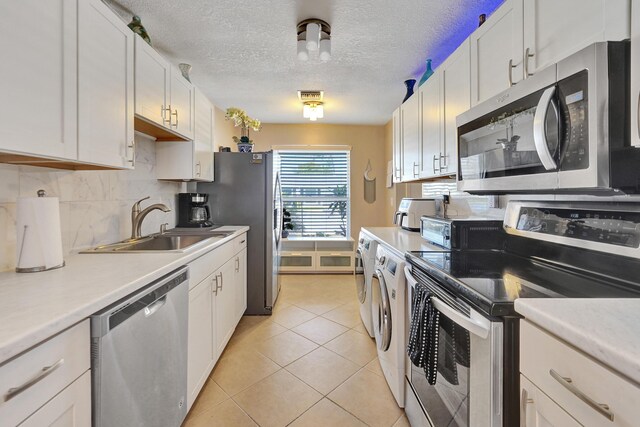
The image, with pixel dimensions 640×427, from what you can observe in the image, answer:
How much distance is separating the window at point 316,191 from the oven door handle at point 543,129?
3.81 m

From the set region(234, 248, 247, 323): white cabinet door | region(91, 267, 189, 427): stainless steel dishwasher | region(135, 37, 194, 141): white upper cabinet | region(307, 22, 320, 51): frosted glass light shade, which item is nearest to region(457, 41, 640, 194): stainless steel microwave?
region(307, 22, 320, 51): frosted glass light shade

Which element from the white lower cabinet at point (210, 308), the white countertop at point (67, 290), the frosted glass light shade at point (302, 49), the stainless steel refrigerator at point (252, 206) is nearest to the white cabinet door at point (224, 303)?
the white lower cabinet at point (210, 308)

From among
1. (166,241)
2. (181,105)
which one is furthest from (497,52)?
(166,241)

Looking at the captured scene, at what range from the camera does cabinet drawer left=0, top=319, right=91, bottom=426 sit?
62 centimetres

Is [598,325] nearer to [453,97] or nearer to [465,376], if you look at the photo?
[465,376]

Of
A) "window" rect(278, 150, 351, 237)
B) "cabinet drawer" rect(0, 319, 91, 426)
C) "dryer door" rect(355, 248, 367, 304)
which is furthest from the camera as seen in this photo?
"window" rect(278, 150, 351, 237)

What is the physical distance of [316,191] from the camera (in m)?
4.82

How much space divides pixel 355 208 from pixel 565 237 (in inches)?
145

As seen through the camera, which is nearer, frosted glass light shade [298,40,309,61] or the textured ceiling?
the textured ceiling

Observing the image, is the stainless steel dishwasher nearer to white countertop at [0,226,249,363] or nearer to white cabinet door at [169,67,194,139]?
white countertop at [0,226,249,363]

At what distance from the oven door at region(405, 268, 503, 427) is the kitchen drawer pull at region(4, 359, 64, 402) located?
3.76ft

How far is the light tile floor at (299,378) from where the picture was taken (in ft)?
5.24

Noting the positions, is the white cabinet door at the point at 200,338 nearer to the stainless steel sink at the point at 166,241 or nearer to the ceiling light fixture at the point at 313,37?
the stainless steel sink at the point at 166,241

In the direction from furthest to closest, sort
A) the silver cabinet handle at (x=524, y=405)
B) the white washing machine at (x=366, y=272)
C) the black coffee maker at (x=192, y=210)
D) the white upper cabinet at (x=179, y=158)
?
1. the black coffee maker at (x=192, y=210)
2. the white upper cabinet at (x=179, y=158)
3. the white washing machine at (x=366, y=272)
4. the silver cabinet handle at (x=524, y=405)
